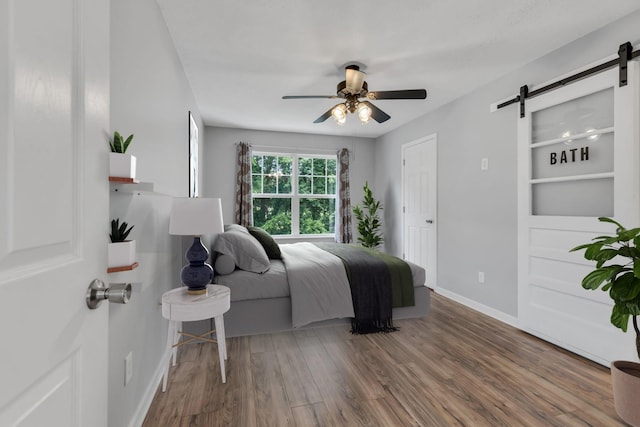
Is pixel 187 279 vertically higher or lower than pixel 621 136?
lower

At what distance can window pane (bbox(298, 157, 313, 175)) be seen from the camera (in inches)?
225

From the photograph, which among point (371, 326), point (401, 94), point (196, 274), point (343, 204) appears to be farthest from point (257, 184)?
point (196, 274)

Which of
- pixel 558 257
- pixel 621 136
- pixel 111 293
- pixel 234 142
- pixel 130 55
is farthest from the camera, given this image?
pixel 234 142

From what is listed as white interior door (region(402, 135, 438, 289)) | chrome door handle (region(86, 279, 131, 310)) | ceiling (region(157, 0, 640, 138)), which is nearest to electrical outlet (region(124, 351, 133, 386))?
chrome door handle (region(86, 279, 131, 310))

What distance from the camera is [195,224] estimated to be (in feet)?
6.41

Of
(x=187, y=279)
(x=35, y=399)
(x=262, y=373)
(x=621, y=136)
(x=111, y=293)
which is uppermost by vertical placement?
(x=621, y=136)

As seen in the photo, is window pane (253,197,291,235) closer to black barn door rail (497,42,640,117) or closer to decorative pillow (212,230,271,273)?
decorative pillow (212,230,271,273)

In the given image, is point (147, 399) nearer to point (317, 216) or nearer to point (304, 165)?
point (317, 216)

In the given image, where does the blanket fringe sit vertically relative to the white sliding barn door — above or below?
below

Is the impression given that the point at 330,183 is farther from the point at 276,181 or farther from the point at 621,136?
the point at 621,136

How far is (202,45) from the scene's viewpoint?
2625mm

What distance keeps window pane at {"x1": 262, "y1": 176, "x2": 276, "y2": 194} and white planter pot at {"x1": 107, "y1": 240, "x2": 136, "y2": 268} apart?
4.40 m

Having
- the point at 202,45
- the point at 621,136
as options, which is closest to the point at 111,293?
the point at 202,45

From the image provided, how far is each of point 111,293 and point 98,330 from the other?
109 mm
